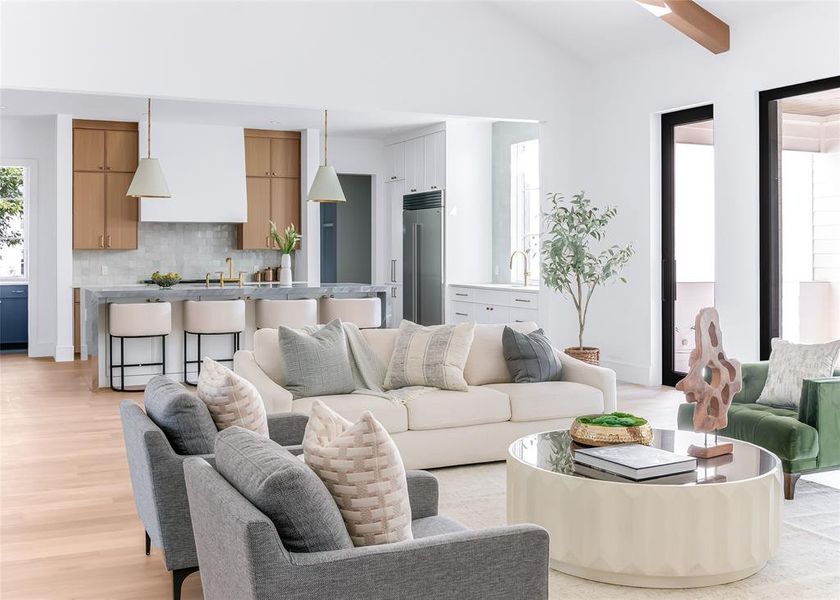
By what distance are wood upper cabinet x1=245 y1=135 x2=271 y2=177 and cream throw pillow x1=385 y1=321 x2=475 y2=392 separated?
20.2 feet

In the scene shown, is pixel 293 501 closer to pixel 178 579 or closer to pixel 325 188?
pixel 178 579

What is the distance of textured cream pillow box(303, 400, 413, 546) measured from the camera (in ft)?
6.73

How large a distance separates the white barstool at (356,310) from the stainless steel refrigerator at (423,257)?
210cm

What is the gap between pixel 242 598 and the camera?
74.9 inches

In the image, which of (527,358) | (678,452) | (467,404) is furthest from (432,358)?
(678,452)

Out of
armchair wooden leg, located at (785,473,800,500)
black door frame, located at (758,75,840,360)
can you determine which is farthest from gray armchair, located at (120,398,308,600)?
black door frame, located at (758,75,840,360)

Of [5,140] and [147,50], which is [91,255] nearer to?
[5,140]

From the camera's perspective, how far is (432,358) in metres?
5.03

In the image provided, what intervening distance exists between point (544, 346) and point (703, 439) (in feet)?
5.16

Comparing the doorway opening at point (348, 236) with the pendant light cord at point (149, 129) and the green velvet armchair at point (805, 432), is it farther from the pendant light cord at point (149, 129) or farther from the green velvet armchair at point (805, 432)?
the green velvet armchair at point (805, 432)

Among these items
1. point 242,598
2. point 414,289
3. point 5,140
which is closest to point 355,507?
point 242,598

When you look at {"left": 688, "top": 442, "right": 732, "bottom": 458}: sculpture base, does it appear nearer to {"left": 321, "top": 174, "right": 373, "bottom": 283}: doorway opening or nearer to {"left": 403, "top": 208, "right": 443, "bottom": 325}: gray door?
{"left": 403, "top": 208, "right": 443, "bottom": 325}: gray door

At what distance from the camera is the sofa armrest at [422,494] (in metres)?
2.79

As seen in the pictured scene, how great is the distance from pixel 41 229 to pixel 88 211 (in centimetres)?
69
